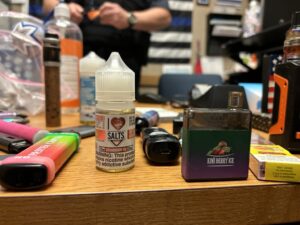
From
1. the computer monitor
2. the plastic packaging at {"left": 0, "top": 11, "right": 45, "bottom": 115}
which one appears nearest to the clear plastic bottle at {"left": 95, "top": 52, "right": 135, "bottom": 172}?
the plastic packaging at {"left": 0, "top": 11, "right": 45, "bottom": 115}

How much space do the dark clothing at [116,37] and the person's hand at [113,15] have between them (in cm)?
10

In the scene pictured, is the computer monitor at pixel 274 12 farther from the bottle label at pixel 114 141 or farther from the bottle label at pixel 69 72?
the bottle label at pixel 114 141

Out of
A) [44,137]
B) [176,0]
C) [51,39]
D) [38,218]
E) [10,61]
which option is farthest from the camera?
[176,0]

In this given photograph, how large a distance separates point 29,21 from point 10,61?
4.3 inches

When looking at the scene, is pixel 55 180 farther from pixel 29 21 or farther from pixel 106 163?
pixel 29 21

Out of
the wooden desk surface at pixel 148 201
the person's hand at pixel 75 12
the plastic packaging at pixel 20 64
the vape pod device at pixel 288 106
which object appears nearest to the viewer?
the wooden desk surface at pixel 148 201

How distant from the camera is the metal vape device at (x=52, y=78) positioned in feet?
1.70

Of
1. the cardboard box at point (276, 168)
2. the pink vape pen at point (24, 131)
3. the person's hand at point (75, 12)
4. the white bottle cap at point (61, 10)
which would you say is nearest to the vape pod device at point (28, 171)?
the pink vape pen at point (24, 131)

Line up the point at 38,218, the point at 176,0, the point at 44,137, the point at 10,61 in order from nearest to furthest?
the point at 38,218
the point at 44,137
the point at 10,61
the point at 176,0

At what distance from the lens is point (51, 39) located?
52 cm

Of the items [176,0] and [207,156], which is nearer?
[207,156]

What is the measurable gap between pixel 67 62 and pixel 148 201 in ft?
1.63

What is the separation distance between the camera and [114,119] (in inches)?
11.8

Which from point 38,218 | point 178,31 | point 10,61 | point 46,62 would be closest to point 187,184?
point 38,218
